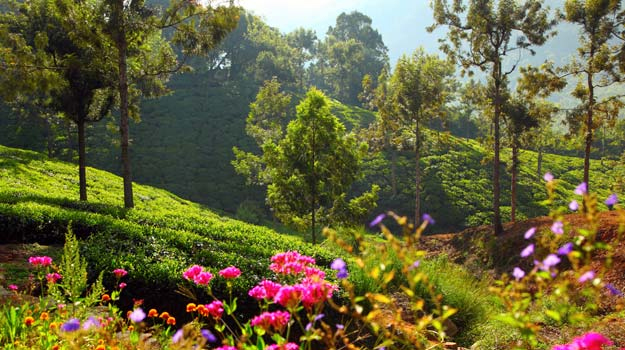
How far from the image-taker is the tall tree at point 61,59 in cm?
1325

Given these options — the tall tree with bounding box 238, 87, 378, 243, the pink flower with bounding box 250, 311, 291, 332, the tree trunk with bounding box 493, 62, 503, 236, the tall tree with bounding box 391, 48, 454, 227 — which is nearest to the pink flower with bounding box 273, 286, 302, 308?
the pink flower with bounding box 250, 311, 291, 332

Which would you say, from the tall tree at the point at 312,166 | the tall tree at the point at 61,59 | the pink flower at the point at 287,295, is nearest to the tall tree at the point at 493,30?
the tall tree at the point at 312,166

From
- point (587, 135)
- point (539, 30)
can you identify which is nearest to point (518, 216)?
point (587, 135)

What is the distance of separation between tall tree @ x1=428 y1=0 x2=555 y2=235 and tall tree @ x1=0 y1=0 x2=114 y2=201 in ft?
52.2

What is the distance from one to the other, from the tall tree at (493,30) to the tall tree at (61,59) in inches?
626

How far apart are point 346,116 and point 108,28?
1476 inches

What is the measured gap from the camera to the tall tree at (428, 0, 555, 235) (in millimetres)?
20312

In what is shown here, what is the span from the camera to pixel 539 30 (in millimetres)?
20297

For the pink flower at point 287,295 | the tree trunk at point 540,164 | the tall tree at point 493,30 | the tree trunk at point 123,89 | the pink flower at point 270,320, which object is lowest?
the tree trunk at point 540,164

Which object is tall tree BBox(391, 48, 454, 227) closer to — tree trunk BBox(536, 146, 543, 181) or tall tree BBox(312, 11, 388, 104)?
tree trunk BBox(536, 146, 543, 181)

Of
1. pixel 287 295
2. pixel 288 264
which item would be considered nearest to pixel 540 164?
pixel 288 264

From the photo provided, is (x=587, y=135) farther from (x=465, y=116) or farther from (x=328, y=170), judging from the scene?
(x=465, y=116)

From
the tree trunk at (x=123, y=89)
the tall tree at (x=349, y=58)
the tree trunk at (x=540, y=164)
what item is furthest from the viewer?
the tall tree at (x=349, y=58)

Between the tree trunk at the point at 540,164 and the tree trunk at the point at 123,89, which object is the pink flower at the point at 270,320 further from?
the tree trunk at the point at 540,164
